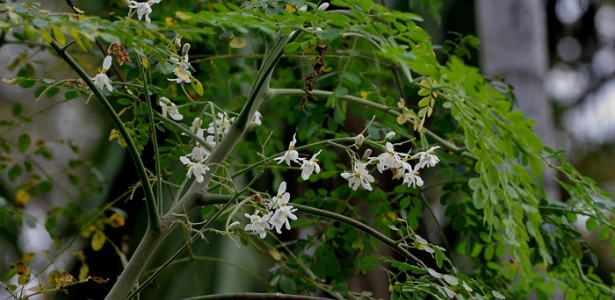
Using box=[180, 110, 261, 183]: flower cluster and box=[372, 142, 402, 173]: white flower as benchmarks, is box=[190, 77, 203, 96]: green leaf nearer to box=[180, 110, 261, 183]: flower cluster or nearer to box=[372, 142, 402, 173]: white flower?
box=[180, 110, 261, 183]: flower cluster

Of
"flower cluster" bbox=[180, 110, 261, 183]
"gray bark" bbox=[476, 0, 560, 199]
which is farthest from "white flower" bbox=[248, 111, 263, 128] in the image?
"gray bark" bbox=[476, 0, 560, 199]

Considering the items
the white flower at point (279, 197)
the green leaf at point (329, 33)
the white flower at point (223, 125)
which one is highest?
the green leaf at point (329, 33)

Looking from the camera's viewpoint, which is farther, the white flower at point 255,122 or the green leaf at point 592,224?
the green leaf at point 592,224

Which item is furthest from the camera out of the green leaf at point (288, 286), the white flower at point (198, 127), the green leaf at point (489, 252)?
the green leaf at point (489, 252)

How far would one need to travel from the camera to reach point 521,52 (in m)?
1.60

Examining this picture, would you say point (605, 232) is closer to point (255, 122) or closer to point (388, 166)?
point (388, 166)

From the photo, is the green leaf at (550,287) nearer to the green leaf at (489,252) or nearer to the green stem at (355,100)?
the green leaf at (489,252)

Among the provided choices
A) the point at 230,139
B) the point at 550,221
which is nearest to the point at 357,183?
the point at 230,139

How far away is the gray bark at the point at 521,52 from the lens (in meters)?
1.55

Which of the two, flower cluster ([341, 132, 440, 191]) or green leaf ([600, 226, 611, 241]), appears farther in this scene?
green leaf ([600, 226, 611, 241])

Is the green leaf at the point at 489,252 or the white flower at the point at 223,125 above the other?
the white flower at the point at 223,125

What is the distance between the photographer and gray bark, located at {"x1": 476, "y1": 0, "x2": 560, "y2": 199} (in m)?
1.55

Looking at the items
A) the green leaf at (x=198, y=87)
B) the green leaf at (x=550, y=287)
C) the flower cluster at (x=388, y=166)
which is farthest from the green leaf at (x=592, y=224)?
the green leaf at (x=198, y=87)

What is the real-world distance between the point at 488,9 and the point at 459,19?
1190mm
